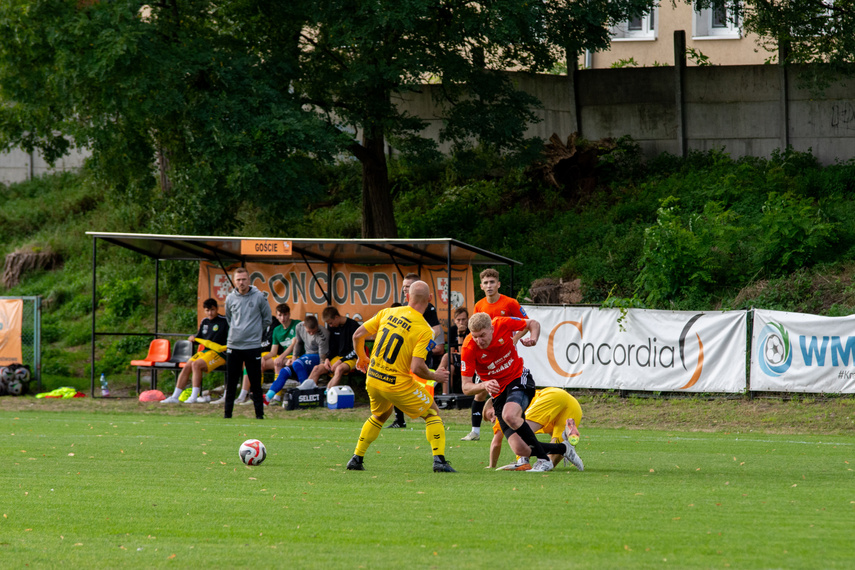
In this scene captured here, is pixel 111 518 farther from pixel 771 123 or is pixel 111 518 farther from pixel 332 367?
pixel 771 123

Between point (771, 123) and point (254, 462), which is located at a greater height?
point (771, 123)

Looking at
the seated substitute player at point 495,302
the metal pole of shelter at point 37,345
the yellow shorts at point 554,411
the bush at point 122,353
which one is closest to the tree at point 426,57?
the bush at point 122,353

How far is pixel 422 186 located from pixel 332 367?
10014 mm

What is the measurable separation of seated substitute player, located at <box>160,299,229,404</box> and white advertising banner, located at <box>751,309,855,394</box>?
32.6 feet

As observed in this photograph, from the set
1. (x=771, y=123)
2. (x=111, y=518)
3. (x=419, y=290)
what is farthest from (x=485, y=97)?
(x=111, y=518)

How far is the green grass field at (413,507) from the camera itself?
5391 millimetres

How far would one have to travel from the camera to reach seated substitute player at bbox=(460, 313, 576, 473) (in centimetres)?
888

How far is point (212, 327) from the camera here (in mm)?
19047

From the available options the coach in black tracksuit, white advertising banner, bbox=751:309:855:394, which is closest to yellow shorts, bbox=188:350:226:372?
the coach in black tracksuit

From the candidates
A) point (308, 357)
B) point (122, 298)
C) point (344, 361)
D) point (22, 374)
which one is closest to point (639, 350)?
point (344, 361)

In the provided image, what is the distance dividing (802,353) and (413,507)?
1091cm

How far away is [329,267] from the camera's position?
2084cm

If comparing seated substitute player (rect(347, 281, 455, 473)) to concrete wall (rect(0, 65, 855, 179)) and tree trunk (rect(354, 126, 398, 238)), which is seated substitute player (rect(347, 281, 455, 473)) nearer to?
tree trunk (rect(354, 126, 398, 238))

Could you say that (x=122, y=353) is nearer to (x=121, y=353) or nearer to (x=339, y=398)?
(x=121, y=353)
